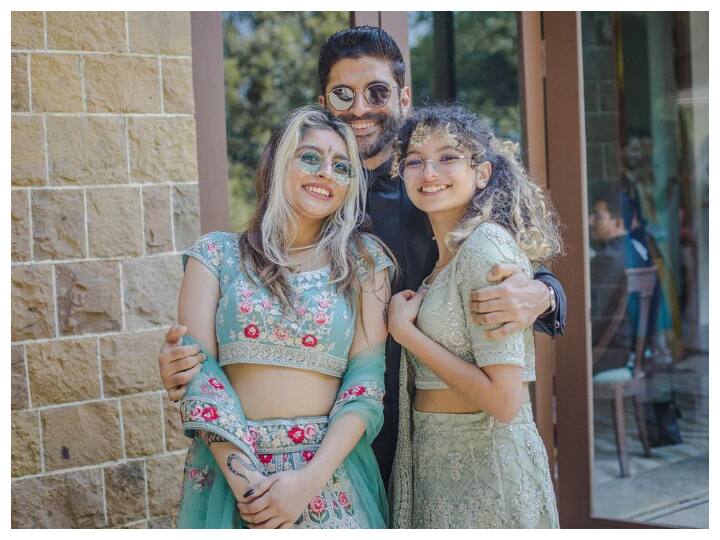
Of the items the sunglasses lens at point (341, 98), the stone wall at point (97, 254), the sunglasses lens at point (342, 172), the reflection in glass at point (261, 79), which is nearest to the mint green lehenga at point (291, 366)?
the sunglasses lens at point (342, 172)

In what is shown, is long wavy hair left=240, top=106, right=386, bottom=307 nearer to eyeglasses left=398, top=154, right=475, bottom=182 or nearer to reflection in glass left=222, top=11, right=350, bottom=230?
eyeglasses left=398, top=154, right=475, bottom=182

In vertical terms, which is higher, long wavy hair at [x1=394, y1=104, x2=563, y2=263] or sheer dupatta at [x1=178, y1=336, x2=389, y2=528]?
long wavy hair at [x1=394, y1=104, x2=563, y2=263]

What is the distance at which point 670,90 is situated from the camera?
18.1 feet

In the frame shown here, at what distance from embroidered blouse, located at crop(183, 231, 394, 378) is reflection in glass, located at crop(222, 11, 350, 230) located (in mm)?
4462

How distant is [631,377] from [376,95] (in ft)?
8.81

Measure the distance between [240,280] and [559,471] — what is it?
227 cm

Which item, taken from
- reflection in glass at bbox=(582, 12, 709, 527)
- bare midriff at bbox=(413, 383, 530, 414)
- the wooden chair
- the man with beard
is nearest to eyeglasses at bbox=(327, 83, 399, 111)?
the man with beard

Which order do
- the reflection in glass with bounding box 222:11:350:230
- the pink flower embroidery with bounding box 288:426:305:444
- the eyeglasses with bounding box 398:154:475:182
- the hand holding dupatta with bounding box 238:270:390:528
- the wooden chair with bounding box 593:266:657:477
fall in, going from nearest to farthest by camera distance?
the hand holding dupatta with bounding box 238:270:390:528, the pink flower embroidery with bounding box 288:426:305:444, the eyeglasses with bounding box 398:154:475:182, the wooden chair with bounding box 593:266:657:477, the reflection in glass with bounding box 222:11:350:230

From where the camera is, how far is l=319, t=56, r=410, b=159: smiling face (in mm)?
2562

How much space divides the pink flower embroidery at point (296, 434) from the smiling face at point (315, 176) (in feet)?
1.70

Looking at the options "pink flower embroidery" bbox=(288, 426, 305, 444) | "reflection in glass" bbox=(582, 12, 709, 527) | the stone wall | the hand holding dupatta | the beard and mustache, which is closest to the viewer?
the hand holding dupatta
